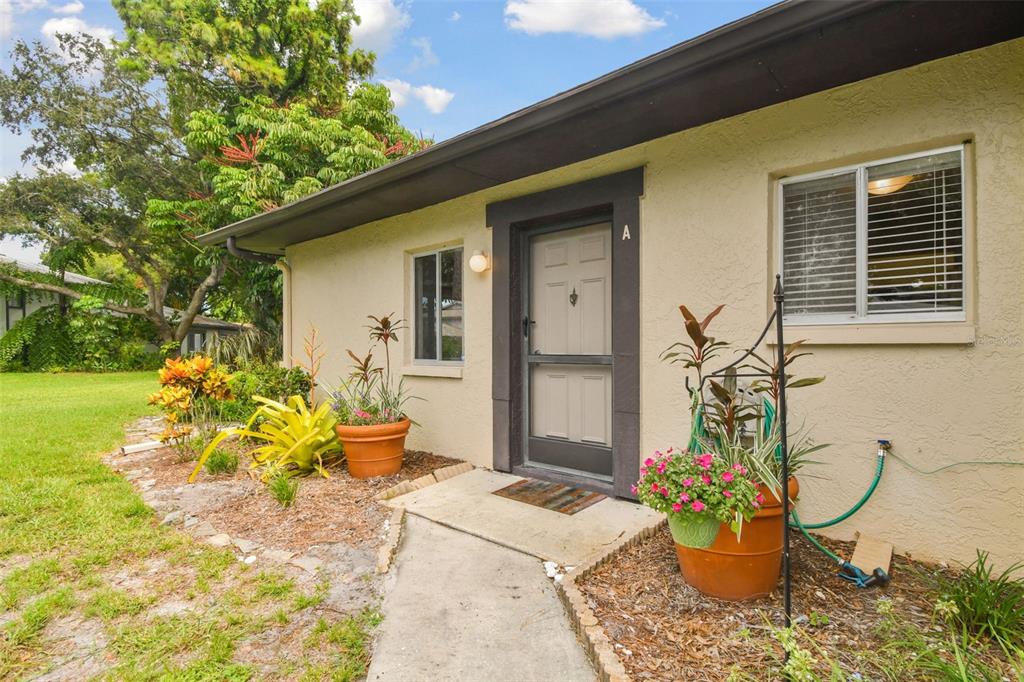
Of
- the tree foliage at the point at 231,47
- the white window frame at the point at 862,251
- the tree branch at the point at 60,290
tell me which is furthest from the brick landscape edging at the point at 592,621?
the tree branch at the point at 60,290

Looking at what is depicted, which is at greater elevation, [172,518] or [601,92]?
[601,92]

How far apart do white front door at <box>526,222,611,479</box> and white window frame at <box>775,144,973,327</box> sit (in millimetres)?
1216

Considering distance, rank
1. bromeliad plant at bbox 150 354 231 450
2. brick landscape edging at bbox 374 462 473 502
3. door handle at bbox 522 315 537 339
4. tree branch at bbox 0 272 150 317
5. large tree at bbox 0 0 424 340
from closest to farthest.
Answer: brick landscape edging at bbox 374 462 473 502
door handle at bbox 522 315 537 339
bromeliad plant at bbox 150 354 231 450
large tree at bbox 0 0 424 340
tree branch at bbox 0 272 150 317

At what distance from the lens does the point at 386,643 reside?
6.52 ft

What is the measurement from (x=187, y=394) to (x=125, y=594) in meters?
3.21

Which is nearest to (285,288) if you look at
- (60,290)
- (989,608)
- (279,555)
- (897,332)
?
(279,555)

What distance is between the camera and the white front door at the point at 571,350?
3.82 metres

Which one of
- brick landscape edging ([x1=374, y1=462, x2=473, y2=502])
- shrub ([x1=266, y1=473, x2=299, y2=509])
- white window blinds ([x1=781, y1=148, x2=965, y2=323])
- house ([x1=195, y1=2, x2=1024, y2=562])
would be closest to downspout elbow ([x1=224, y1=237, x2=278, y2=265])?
house ([x1=195, y1=2, x2=1024, y2=562])

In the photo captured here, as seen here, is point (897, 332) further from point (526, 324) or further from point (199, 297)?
point (199, 297)

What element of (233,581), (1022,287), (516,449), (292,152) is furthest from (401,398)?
(292,152)

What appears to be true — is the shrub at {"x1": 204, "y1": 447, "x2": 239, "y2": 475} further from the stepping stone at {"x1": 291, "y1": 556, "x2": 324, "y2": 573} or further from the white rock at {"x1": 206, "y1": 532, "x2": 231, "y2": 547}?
the stepping stone at {"x1": 291, "y1": 556, "x2": 324, "y2": 573}

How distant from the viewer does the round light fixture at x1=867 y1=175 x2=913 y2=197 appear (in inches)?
103

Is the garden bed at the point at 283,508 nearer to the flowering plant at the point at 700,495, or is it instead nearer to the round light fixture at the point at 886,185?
the flowering plant at the point at 700,495

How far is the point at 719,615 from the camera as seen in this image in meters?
2.08
